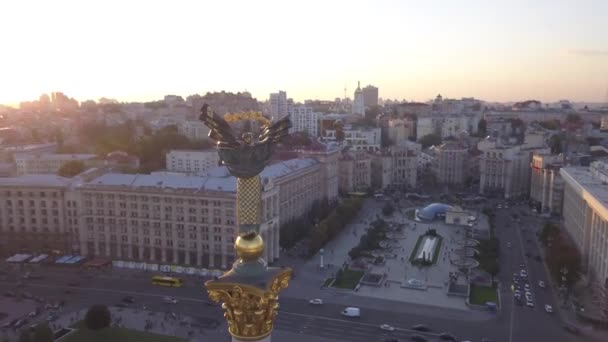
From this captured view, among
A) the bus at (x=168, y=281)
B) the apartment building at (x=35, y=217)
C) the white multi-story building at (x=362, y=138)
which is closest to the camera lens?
the bus at (x=168, y=281)

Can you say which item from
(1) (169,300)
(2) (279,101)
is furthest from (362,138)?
(1) (169,300)

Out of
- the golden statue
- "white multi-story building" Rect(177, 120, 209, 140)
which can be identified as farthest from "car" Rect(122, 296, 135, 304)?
"white multi-story building" Rect(177, 120, 209, 140)

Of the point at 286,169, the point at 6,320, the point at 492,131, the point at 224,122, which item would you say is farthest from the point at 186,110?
the point at 224,122

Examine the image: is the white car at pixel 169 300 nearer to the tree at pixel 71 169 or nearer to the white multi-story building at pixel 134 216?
the white multi-story building at pixel 134 216

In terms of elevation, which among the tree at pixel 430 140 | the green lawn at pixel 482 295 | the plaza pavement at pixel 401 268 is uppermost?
the tree at pixel 430 140

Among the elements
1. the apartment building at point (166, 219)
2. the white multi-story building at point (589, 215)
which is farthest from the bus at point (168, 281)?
the white multi-story building at point (589, 215)

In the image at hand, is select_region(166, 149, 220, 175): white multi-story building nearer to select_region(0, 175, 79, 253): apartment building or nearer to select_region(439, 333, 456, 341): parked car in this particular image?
select_region(0, 175, 79, 253): apartment building

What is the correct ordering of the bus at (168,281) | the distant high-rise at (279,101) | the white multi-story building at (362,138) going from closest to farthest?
the bus at (168,281)
the white multi-story building at (362,138)
the distant high-rise at (279,101)

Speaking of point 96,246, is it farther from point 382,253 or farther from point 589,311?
point 589,311
